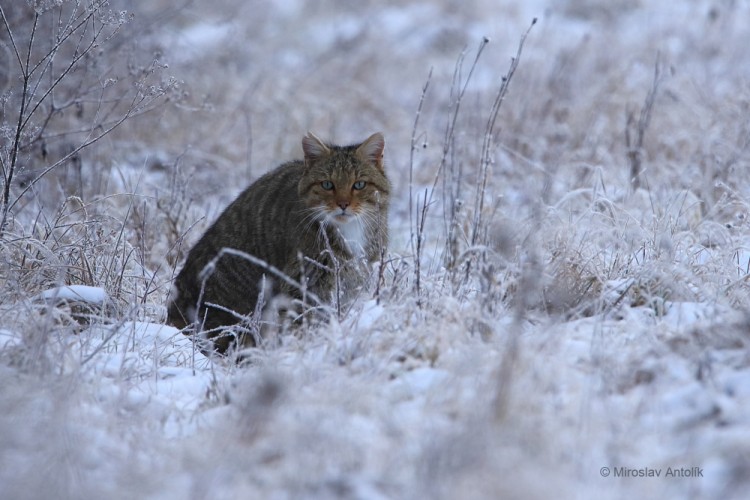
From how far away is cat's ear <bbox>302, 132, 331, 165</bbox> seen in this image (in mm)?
4535

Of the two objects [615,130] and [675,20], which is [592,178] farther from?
[675,20]

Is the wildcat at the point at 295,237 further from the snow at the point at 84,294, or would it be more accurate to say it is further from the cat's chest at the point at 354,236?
the snow at the point at 84,294

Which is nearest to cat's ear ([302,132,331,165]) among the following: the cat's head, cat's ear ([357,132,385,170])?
the cat's head

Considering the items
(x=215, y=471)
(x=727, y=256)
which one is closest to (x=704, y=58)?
(x=727, y=256)

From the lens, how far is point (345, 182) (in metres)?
4.45

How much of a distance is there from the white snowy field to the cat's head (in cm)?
33

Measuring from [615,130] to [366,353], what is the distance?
15.4ft

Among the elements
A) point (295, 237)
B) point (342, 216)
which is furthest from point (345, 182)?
point (295, 237)

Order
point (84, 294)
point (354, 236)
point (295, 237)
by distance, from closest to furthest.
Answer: point (84, 294)
point (295, 237)
point (354, 236)

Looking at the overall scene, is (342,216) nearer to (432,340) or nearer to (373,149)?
A: (373,149)

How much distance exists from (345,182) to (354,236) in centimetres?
28

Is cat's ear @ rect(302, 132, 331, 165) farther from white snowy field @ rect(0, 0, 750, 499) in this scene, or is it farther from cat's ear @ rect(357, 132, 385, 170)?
white snowy field @ rect(0, 0, 750, 499)

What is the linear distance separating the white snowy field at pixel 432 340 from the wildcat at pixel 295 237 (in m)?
0.24

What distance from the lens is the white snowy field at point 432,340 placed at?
2.49 m
